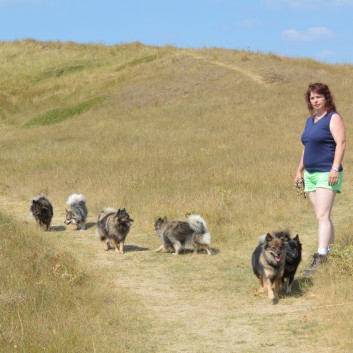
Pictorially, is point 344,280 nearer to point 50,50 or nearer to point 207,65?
point 207,65

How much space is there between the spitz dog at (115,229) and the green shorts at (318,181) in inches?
161

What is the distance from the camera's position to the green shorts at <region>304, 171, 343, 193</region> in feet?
28.8

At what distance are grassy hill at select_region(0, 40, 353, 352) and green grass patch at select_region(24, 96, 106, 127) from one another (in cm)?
17

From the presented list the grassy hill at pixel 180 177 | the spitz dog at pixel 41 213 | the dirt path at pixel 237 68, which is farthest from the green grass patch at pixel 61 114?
the spitz dog at pixel 41 213

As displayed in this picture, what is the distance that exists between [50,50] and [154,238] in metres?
48.0

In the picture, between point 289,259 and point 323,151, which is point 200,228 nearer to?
point 289,259

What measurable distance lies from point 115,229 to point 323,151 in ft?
15.3

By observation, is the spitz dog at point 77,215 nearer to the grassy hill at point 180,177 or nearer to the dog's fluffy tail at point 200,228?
the grassy hill at point 180,177

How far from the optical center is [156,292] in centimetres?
899

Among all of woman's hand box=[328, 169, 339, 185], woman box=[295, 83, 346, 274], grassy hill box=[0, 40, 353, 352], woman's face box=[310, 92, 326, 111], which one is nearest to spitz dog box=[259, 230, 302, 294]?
grassy hill box=[0, 40, 353, 352]

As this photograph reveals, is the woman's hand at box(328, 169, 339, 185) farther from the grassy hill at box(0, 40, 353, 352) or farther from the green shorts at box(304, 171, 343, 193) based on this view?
the grassy hill at box(0, 40, 353, 352)

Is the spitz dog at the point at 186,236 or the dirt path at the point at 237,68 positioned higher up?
the dirt path at the point at 237,68

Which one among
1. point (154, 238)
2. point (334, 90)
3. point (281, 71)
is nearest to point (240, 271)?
point (154, 238)

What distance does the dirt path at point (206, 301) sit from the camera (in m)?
6.74
